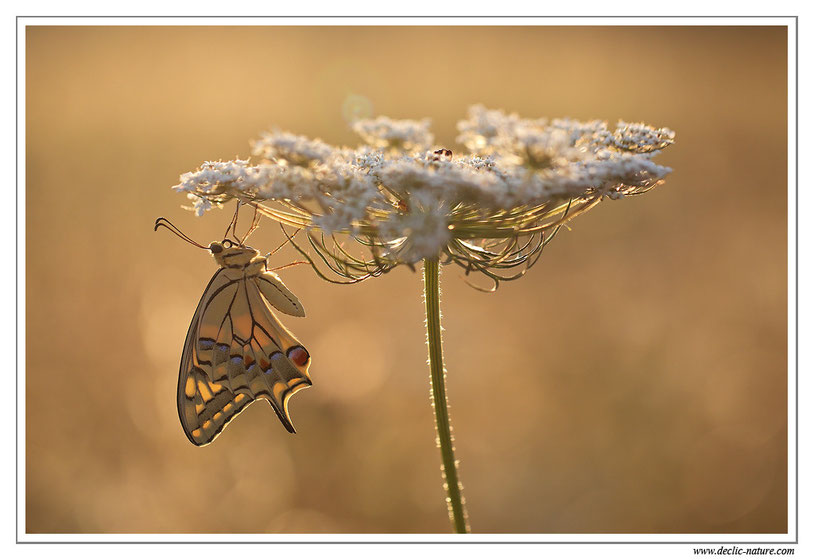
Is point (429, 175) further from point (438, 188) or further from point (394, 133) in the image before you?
A: point (394, 133)

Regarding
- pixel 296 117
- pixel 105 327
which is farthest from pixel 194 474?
pixel 296 117

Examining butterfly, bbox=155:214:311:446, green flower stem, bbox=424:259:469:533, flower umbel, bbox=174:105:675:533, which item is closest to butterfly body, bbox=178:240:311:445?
butterfly, bbox=155:214:311:446

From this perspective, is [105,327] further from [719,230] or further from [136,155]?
[719,230]

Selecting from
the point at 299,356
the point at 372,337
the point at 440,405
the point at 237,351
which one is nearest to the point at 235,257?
the point at 237,351

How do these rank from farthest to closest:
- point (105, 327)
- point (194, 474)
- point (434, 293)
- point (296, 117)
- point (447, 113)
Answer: point (447, 113) < point (296, 117) < point (105, 327) < point (194, 474) < point (434, 293)

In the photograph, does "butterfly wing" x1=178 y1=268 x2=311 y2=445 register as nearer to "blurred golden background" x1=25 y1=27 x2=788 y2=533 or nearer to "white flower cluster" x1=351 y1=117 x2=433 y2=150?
"white flower cluster" x1=351 y1=117 x2=433 y2=150
